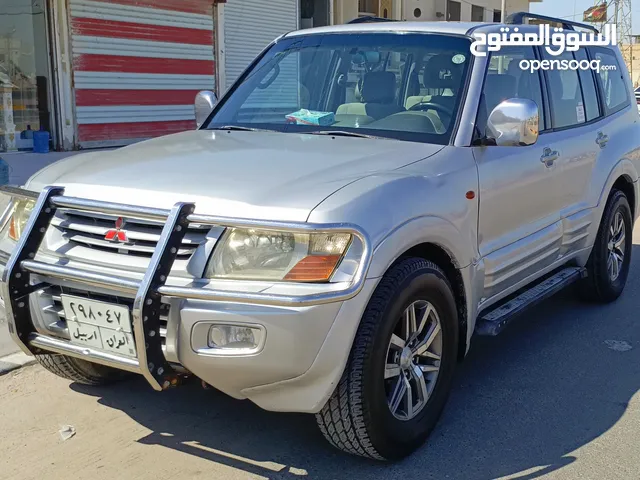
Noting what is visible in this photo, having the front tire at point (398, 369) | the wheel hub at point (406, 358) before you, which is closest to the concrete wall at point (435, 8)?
the front tire at point (398, 369)

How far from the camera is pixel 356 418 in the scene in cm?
308

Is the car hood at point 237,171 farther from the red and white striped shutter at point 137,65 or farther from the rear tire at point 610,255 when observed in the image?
the red and white striped shutter at point 137,65

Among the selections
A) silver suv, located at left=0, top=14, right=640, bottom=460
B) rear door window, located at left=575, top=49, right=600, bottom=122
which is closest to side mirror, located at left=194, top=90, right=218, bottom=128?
silver suv, located at left=0, top=14, right=640, bottom=460

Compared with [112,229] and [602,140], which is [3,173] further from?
[602,140]

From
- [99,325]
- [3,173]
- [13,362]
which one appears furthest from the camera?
[3,173]

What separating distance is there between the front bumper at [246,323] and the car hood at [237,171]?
0.37ft

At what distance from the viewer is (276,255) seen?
2938 millimetres

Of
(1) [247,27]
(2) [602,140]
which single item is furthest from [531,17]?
(1) [247,27]

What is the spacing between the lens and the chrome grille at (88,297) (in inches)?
115

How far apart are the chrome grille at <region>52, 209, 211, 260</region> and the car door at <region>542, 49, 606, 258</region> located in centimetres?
250

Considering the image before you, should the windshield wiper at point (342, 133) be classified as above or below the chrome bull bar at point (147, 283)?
above

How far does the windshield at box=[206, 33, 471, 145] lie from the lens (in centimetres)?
407

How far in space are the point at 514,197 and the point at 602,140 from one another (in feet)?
5.18

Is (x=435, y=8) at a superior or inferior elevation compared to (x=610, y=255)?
superior
